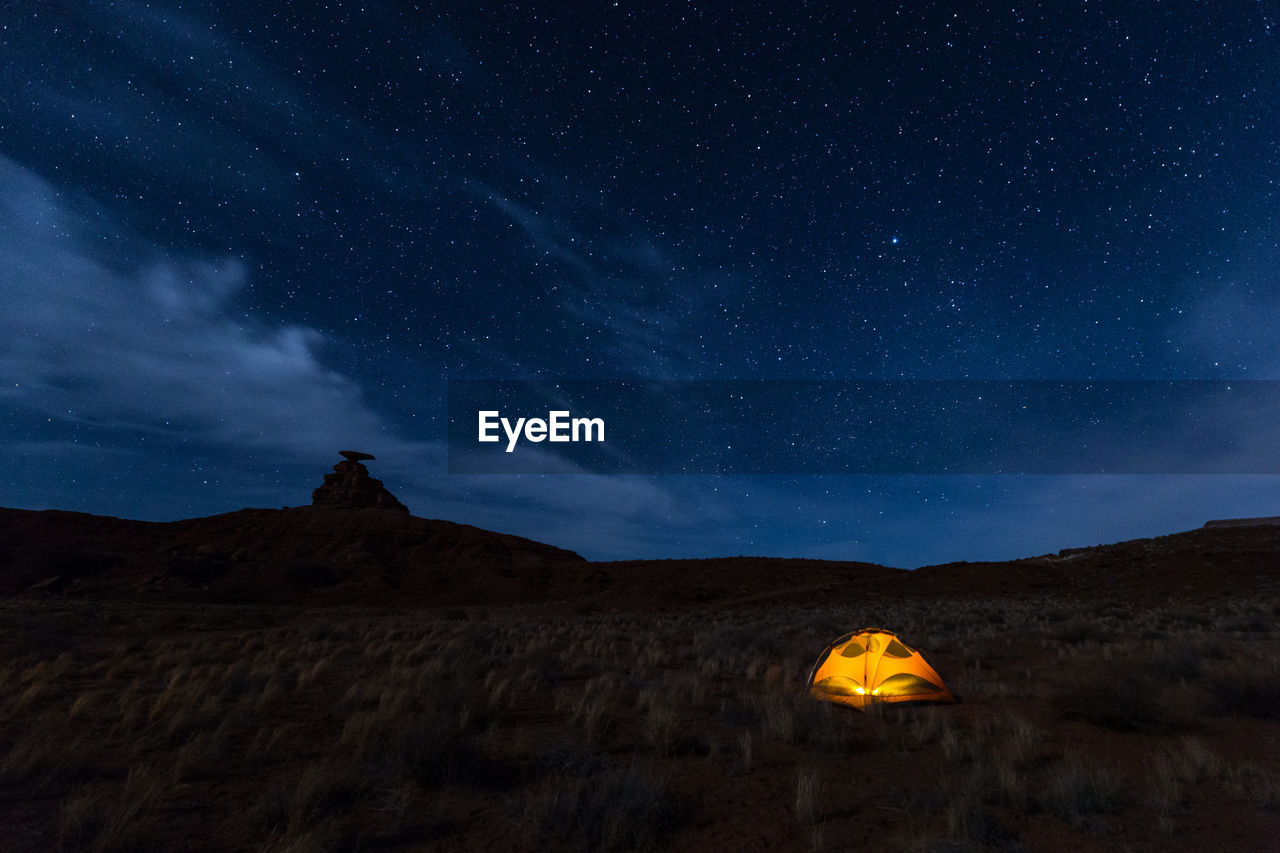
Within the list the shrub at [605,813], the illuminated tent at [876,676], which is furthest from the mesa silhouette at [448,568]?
the shrub at [605,813]

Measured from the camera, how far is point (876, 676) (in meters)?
10.1

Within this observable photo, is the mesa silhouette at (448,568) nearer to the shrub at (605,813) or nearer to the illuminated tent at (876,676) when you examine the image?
the illuminated tent at (876,676)

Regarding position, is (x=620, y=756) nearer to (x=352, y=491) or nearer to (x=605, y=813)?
(x=605, y=813)

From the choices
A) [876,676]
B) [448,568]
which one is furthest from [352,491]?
[876,676]

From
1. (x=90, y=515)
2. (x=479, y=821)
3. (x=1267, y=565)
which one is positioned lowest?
(x=479, y=821)

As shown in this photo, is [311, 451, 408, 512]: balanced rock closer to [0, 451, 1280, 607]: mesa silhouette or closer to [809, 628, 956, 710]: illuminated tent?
[0, 451, 1280, 607]: mesa silhouette

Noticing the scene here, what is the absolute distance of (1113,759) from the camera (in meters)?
7.30

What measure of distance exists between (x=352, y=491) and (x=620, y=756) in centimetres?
8418

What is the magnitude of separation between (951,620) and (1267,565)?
112 ft

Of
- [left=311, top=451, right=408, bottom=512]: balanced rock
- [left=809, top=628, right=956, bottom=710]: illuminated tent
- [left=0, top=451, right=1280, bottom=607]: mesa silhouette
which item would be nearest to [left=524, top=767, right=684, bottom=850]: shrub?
[left=809, top=628, right=956, bottom=710]: illuminated tent

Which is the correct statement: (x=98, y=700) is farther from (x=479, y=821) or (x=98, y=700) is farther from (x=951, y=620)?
(x=951, y=620)

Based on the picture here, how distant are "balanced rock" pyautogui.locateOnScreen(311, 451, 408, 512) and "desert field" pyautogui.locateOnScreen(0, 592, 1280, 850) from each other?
71505 millimetres

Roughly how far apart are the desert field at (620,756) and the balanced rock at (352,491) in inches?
2815

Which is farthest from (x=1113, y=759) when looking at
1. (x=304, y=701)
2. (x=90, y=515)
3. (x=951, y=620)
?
(x=90, y=515)
